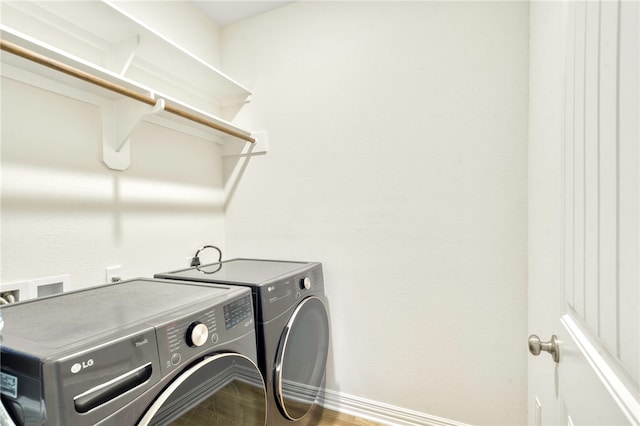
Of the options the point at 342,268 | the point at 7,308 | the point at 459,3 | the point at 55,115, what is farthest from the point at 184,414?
the point at 459,3

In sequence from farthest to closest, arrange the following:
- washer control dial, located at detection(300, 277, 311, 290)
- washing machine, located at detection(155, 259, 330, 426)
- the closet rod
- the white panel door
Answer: washer control dial, located at detection(300, 277, 311, 290) → washing machine, located at detection(155, 259, 330, 426) → the closet rod → the white panel door

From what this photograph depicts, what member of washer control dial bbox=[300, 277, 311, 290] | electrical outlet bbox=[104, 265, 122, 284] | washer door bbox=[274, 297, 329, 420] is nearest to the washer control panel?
washer door bbox=[274, 297, 329, 420]

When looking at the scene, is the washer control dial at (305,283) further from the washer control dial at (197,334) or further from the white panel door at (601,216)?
the white panel door at (601,216)

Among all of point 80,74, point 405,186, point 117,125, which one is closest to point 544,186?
point 405,186

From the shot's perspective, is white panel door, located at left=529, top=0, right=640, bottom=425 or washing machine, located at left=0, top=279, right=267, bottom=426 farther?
washing machine, located at left=0, top=279, right=267, bottom=426

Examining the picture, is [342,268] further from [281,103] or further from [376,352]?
[281,103]

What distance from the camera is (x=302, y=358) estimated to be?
1380 mm

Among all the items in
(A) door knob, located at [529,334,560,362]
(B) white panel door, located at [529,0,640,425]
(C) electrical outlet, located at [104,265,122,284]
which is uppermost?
(B) white panel door, located at [529,0,640,425]

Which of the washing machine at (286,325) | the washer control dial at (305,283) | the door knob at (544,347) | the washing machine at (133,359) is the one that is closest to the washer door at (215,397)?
the washing machine at (133,359)

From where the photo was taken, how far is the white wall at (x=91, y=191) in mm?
1099

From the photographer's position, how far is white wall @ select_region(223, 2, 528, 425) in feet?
4.56

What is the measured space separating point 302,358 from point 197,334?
726mm

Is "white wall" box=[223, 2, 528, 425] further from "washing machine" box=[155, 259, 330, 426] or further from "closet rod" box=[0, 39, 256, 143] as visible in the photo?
"closet rod" box=[0, 39, 256, 143]

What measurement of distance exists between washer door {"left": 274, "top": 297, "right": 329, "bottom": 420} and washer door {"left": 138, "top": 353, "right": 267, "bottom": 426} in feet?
0.68
